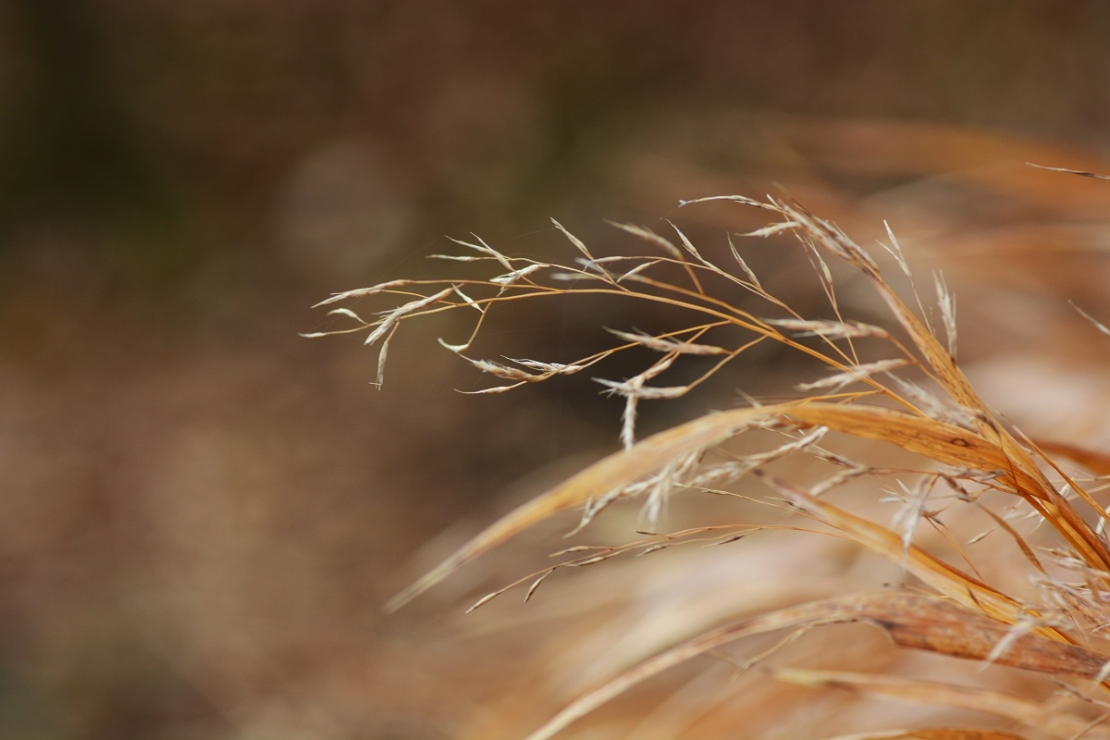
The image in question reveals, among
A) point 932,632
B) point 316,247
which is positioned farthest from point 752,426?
point 316,247

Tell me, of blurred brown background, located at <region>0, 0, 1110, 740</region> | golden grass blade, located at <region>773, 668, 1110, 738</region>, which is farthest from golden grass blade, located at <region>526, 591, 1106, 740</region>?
blurred brown background, located at <region>0, 0, 1110, 740</region>

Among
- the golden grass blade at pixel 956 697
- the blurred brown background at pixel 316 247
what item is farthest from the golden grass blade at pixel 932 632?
the blurred brown background at pixel 316 247

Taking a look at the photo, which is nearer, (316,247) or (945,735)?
(945,735)

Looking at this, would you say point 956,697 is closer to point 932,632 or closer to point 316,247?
point 932,632

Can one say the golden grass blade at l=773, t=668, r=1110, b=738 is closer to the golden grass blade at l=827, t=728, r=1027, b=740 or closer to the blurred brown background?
the golden grass blade at l=827, t=728, r=1027, b=740

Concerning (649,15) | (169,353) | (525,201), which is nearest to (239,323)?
(169,353)
